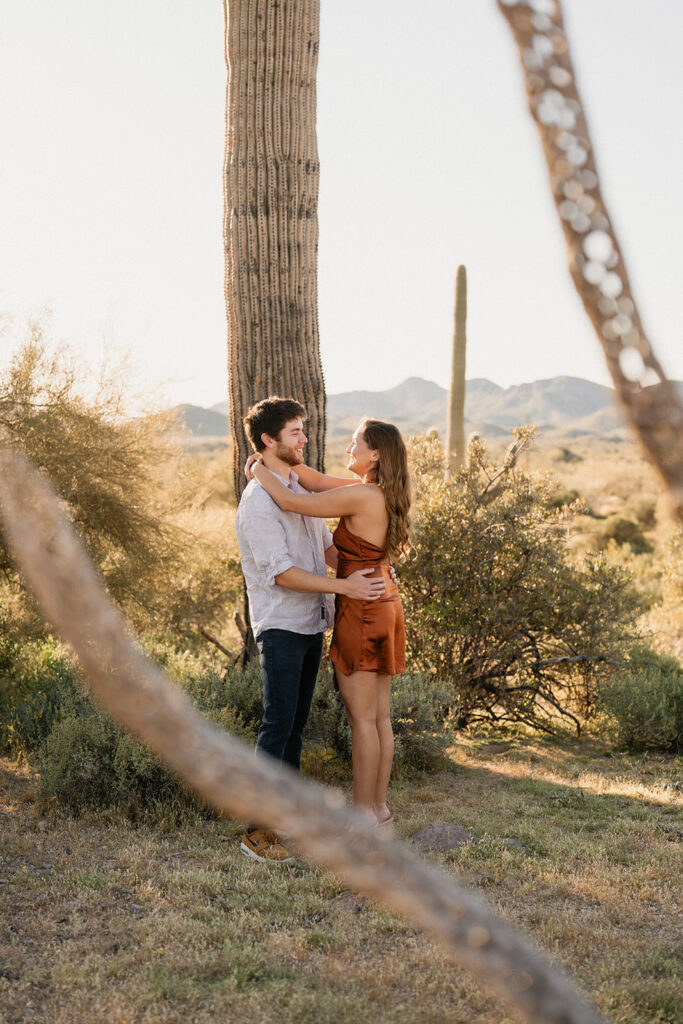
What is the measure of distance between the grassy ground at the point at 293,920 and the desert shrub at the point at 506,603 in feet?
8.51

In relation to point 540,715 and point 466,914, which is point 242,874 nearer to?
point 466,914

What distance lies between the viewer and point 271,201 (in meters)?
5.95

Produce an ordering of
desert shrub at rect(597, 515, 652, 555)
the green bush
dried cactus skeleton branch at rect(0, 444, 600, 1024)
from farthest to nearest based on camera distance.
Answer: desert shrub at rect(597, 515, 652, 555)
the green bush
dried cactus skeleton branch at rect(0, 444, 600, 1024)

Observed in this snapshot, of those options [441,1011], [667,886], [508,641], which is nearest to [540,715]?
[508,641]

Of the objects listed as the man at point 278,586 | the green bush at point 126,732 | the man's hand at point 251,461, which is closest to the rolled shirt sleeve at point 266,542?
the man at point 278,586

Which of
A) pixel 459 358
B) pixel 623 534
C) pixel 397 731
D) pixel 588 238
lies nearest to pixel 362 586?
pixel 397 731

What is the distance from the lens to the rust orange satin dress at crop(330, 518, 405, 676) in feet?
15.1

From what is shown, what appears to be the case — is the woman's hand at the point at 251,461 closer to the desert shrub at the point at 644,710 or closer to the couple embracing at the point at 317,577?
the couple embracing at the point at 317,577

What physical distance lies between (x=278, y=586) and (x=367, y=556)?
51cm

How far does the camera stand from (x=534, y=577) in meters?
8.16

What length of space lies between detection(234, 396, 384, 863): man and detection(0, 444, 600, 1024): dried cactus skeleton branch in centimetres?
379

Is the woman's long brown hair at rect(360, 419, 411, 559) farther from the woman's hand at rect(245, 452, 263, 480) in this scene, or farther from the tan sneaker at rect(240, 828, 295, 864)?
the tan sneaker at rect(240, 828, 295, 864)

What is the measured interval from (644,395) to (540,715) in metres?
8.90

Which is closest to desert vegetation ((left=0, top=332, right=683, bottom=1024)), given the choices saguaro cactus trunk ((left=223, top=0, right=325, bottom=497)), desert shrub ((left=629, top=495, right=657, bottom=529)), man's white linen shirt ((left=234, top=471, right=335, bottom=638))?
man's white linen shirt ((left=234, top=471, right=335, bottom=638))
